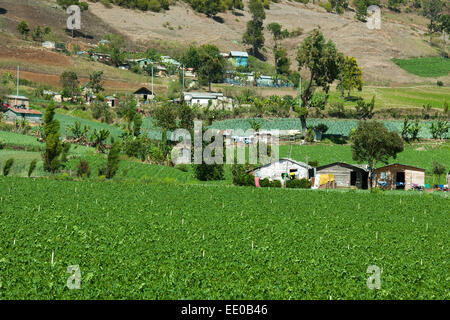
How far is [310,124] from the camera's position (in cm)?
10181

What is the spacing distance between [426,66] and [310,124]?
99115 mm

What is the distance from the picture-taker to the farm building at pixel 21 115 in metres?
90.2

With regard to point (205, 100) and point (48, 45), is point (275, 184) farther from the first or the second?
point (48, 45)

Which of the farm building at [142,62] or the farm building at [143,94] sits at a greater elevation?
the farm building at [142,62]

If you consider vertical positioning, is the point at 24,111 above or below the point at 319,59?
below

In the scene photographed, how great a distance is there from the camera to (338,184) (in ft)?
215

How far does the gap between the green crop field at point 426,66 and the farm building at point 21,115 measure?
122663 millimetres

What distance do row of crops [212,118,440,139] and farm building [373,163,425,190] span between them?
3265cm

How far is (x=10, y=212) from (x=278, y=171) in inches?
1419

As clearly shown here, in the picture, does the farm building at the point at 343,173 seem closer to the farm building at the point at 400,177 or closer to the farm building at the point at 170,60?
the farm building at the point at 400,177

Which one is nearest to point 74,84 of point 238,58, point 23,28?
point 23,28

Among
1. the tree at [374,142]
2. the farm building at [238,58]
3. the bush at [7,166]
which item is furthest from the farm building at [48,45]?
the tree at [374,142]

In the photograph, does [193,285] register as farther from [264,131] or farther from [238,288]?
[264,131]
